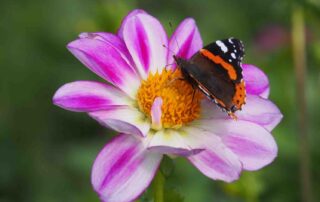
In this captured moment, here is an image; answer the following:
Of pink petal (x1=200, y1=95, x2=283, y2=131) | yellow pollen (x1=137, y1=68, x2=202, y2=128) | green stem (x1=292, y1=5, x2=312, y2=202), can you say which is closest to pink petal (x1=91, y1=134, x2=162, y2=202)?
yellow pollen (x1=137, y1=68, x2=202, y2=128)

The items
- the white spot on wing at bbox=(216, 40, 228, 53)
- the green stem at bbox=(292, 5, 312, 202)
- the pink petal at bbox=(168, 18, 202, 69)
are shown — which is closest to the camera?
the white spot on wing at bbox=(216, 40, 228, 53)

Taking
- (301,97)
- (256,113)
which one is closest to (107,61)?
(256,113)

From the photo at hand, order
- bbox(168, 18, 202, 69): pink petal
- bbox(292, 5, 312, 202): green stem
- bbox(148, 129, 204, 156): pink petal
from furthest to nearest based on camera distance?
bbox(292, 5, 312, 202): green stem, bbox(168, 18, 202, 69): pink petal, bbox(148, 129, 204, 156): pink petal

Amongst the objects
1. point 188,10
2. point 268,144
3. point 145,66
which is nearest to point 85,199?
point 145,66

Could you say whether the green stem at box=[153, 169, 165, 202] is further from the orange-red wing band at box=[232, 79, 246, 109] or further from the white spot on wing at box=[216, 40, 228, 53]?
the white spot on wing at box=[216, 40, 228, 53]

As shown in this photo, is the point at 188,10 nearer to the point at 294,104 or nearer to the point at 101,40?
the point at 294,104

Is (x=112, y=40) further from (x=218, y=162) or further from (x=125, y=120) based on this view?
(x=218, y=162)

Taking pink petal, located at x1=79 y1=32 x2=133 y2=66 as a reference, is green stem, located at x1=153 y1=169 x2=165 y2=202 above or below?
below
